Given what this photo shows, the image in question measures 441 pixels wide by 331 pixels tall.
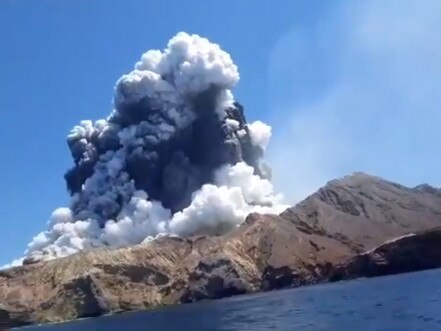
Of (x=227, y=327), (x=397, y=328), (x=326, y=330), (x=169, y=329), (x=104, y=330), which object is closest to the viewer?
(x=397, y=328)

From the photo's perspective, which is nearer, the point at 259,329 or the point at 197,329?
the point at 259,329

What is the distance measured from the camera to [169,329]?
6048 inches

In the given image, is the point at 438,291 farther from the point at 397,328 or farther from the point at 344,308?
the point at 397,328

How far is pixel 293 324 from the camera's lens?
117 m

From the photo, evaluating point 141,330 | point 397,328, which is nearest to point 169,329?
point 141,330

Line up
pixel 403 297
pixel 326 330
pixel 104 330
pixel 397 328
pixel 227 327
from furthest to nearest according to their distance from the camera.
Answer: pixel 104 330 → pixel 403 297 → pixel 227 327 → pixel 326 330 → pixel 397 328

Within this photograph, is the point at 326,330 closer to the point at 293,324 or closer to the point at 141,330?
the point at 293,324

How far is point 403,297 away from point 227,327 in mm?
35951

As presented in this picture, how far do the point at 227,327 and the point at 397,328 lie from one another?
4660 cm

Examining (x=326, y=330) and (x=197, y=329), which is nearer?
(x=326, y=330)

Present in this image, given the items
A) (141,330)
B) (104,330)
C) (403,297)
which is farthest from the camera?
(104,330)

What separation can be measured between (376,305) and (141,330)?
197 feet

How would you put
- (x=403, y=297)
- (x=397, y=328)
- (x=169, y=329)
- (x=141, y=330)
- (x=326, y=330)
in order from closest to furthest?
1. (x=397, y=328)
2. (x=326, y=330)
3. (x=403, y=297)
4. (x=169, y=329)
5. (x=141, y=330)

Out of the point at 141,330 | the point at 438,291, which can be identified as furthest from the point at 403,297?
the point at 141,330
